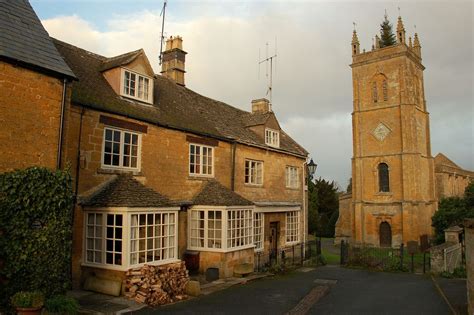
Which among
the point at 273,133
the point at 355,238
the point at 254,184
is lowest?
the point at 355,238

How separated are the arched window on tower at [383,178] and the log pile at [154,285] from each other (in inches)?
1364

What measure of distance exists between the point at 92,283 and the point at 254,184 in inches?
427

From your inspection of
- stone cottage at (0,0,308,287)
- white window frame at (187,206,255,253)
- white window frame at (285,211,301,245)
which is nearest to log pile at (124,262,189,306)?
stone cottage at (0,0,308,287)

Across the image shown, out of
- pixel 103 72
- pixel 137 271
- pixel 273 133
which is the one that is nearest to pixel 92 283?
pixel 137 271

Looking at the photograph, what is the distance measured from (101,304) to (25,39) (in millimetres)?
7633

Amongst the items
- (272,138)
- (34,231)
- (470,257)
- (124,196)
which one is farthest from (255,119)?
(34,231)

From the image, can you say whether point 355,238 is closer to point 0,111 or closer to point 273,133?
point 273,133

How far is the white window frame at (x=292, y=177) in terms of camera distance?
23962mm

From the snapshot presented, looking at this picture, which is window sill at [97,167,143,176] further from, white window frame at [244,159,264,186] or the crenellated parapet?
the crenellated parapet

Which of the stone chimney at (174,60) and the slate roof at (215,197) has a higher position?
the stone chimney at (174,60)

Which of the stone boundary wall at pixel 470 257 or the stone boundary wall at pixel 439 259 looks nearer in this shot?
the stone boundary wall at pixel 470 257

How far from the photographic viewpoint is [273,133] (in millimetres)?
23109

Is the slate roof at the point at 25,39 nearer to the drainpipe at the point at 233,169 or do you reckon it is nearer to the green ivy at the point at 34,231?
the green ivy at the point at 34,231

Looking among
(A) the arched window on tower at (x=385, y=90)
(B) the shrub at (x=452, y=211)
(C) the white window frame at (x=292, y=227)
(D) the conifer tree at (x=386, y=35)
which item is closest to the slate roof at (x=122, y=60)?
(C) the white window frame at (x=292, y=227)
